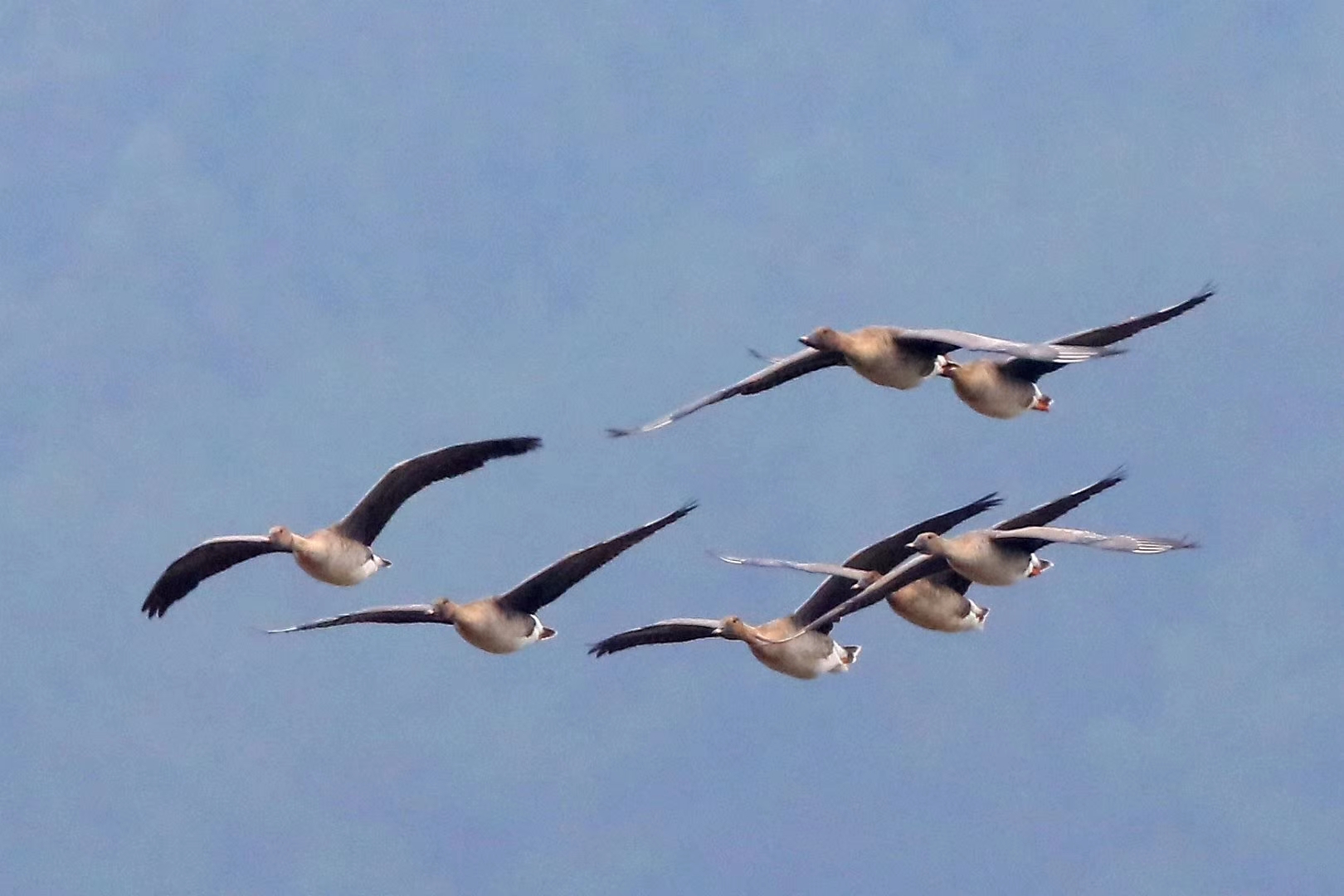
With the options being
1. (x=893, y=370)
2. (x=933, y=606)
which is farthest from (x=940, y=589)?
(x=893, y=370)

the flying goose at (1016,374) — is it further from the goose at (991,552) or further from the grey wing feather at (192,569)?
the grey wing feather at (192,569)

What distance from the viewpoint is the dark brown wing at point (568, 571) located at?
36.0m

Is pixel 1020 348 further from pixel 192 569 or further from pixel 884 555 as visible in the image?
pixel 192 569

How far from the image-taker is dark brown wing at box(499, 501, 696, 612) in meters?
36.0

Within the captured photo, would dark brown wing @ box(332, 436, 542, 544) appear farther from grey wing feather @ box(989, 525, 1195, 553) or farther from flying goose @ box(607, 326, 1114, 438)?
grey wing feather @ box(989, 525, 1195, 553)

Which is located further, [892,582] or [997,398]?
[997,398]

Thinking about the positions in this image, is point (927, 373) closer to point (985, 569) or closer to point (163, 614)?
point (985, 569)

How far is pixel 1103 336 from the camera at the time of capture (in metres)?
35.8

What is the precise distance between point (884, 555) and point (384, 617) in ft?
20.0

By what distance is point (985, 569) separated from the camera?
35.3m

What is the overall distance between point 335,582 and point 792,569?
5.50m

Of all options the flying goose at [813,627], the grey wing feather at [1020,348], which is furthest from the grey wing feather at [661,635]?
the grey wing feather at [1020,348]

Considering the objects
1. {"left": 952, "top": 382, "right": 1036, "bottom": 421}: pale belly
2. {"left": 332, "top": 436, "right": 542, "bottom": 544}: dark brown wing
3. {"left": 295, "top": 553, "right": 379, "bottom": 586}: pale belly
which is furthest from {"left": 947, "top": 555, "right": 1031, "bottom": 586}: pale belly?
{"left": 295, "top": 553, "right": 379, "bottom": 586}: pale belly

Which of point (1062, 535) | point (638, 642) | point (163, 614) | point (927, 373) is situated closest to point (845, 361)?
point (927, 373)
